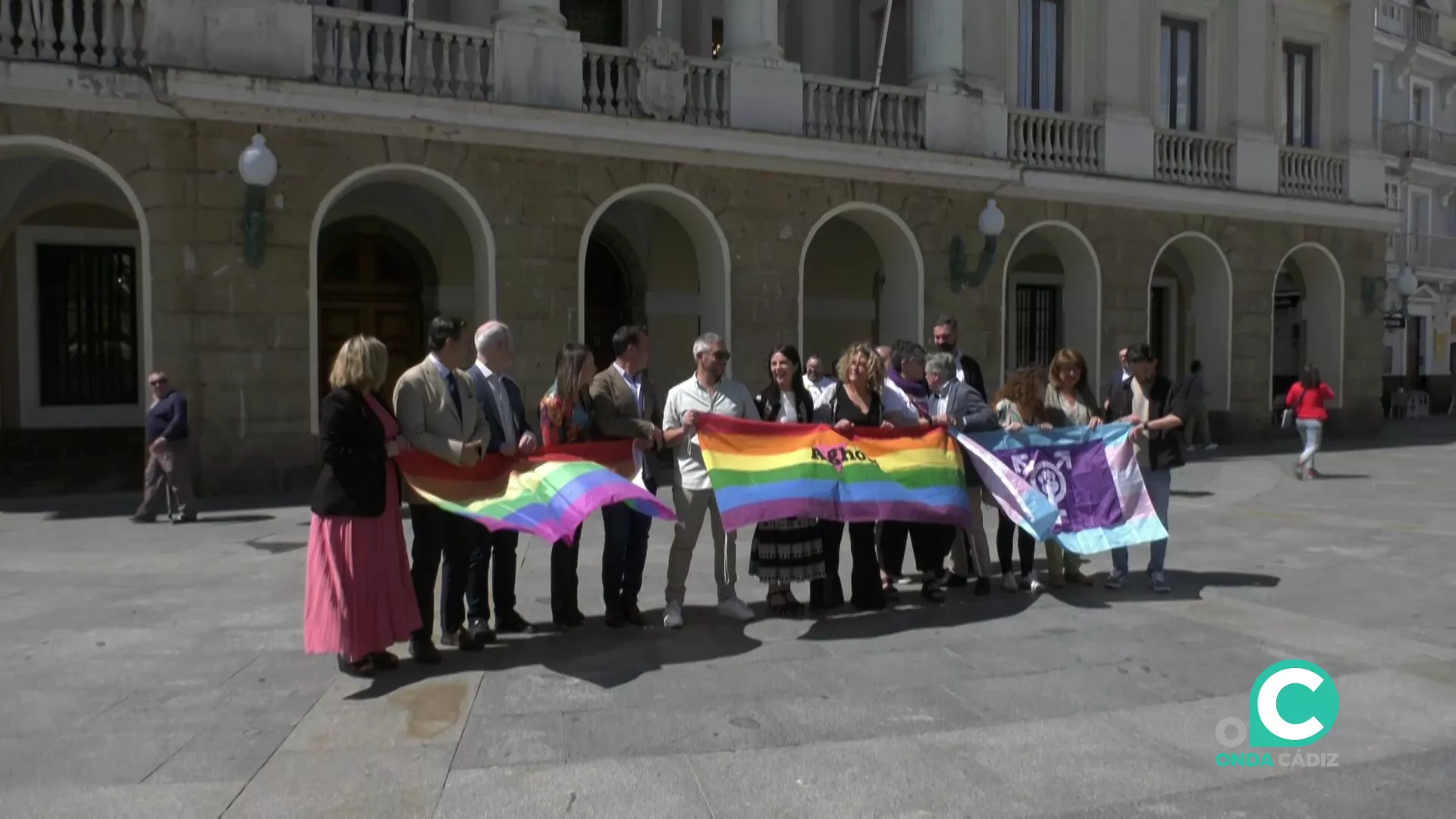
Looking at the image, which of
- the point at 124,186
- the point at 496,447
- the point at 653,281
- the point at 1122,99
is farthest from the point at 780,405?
the point at 1122,99

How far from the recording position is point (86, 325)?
16.6 meters

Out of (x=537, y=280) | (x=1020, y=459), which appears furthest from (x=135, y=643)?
(x=537, y=280)

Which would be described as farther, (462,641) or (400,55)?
(400,55)

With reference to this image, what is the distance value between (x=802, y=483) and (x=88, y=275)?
1396 cm

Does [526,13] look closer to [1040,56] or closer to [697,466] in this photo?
[697,466]

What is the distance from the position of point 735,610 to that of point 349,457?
2.78m

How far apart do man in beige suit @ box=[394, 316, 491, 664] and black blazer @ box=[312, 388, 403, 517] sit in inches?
14.0

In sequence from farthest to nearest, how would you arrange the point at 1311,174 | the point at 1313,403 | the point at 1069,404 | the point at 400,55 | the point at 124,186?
1. the point at 1311,174
2. the point at 1313,403
3. the point at 400,55
4. the point at 124,186
5. the point at 1069,404

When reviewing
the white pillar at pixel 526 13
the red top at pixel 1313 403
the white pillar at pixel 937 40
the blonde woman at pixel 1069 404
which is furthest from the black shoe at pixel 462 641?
the white pillar at pixel 937 40

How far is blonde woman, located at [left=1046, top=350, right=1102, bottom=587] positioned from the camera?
8.52 metres

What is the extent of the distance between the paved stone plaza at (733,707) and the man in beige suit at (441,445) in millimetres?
369

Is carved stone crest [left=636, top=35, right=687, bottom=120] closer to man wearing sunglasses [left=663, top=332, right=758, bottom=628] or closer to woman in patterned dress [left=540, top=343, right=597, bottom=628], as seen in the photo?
man wearing sunglasses [left=663, top=332, right=758, bottom=628]

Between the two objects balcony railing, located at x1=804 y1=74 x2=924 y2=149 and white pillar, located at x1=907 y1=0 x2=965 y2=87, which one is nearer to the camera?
balcony railing, located at x1=804 y1=74 x2=924 y2=149

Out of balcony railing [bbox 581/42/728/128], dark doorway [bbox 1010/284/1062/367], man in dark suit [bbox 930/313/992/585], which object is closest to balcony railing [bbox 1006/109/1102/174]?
dark doorway [bbox 1010/284/1062/367]
